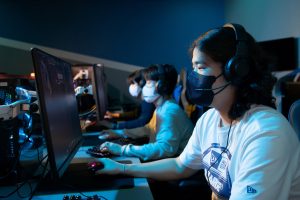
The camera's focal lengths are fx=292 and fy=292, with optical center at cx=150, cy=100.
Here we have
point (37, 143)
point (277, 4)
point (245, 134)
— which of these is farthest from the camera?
point (277, 4)

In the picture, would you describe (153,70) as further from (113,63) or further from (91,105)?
(113,63)

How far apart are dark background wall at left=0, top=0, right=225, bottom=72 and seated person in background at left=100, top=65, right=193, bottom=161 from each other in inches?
102

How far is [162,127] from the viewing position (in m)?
1.72

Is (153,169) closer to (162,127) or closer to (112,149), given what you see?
(112,149)

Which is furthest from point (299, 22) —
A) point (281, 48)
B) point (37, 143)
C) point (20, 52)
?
point (20, 52)

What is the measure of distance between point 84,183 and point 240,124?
61 cm

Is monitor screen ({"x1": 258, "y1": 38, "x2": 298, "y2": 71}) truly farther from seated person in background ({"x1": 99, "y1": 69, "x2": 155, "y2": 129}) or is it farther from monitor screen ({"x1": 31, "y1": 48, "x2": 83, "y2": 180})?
monitor screen ({"x1": 31, "y1": 48, "x2": 83, "y2": 180})

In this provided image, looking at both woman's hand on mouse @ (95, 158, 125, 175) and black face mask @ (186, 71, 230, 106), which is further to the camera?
woman's hand on mouse @ (95, 158, 125, 175)

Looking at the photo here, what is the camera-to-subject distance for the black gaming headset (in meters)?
0.87

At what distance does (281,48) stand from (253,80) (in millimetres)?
2319

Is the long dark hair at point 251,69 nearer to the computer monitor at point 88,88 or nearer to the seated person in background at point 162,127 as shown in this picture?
the seated person in background at point 162,127

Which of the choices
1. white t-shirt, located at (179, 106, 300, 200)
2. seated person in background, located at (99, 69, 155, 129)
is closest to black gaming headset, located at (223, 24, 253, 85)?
white t-shirt, located at (179, 106, 300, 200)

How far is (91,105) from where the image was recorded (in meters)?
2.12

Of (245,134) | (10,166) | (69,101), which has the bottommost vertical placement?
(10,166)
